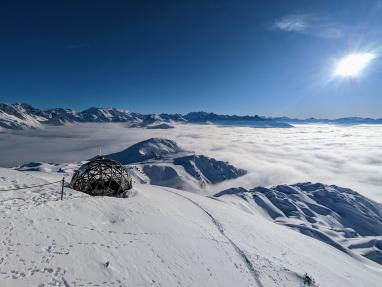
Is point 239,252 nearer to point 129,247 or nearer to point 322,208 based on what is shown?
point 129,247

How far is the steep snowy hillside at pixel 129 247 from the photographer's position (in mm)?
15250

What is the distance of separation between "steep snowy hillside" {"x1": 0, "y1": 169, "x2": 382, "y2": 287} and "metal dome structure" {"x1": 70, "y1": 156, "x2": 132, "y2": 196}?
4.48 m

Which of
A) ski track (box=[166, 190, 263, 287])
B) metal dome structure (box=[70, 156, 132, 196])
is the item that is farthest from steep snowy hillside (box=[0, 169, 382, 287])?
metal dome structure (box=[70, 156, 132, 196])

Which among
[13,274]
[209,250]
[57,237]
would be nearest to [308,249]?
[209,250]

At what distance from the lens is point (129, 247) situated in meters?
18.9

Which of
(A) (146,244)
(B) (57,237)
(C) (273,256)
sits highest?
(B) (57,237)

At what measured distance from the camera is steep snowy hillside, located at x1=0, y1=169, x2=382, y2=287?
15250mm

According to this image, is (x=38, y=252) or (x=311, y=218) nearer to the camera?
(x=38, y=252)

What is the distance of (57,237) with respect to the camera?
17.8 metres

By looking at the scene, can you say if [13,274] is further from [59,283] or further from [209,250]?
[209,250]

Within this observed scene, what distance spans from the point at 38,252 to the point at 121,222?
712cm

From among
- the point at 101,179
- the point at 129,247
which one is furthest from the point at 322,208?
the point at 129,247

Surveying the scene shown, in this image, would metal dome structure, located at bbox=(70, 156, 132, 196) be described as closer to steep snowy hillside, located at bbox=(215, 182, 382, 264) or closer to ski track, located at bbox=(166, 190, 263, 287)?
ski track, located at bbox=(166, 190, 263, 287)

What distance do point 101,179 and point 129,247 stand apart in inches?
696
